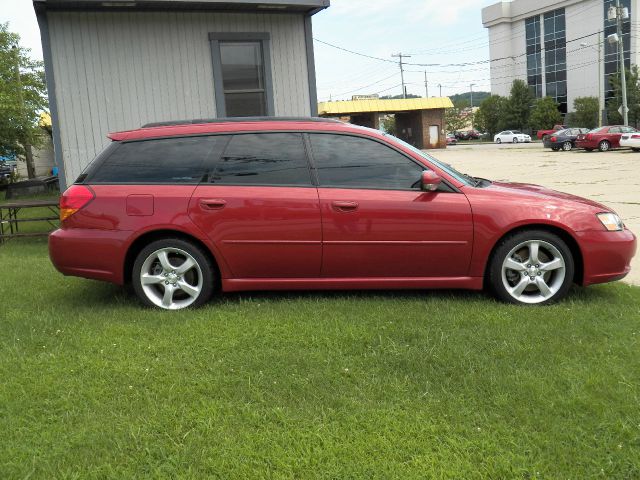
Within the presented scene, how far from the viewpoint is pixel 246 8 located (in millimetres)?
9125

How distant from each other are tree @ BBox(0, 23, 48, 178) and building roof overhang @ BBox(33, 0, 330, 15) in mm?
12909

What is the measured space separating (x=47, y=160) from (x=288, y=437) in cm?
4358

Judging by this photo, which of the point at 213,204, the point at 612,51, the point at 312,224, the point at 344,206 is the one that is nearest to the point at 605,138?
the point at 344,206

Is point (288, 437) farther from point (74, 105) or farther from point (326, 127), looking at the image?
point (74, 105)

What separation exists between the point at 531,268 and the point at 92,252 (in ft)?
11.8

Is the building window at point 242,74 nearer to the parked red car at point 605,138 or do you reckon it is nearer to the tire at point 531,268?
the tire at point 531,268

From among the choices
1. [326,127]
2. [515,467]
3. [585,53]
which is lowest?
[515,467]

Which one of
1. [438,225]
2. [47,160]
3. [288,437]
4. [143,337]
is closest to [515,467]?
[288,437]

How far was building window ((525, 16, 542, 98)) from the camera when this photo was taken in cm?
6889

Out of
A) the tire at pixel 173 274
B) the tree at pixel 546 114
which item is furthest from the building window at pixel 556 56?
the tire at pixel 173 274

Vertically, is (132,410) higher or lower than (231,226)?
lower

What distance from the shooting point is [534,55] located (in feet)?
229

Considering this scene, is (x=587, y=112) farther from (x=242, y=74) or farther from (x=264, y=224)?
(x=264, y=224)

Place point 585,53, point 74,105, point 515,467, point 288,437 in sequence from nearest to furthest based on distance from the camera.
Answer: point 515,467 → point 288,437 → point 74,105 → point 585,53
